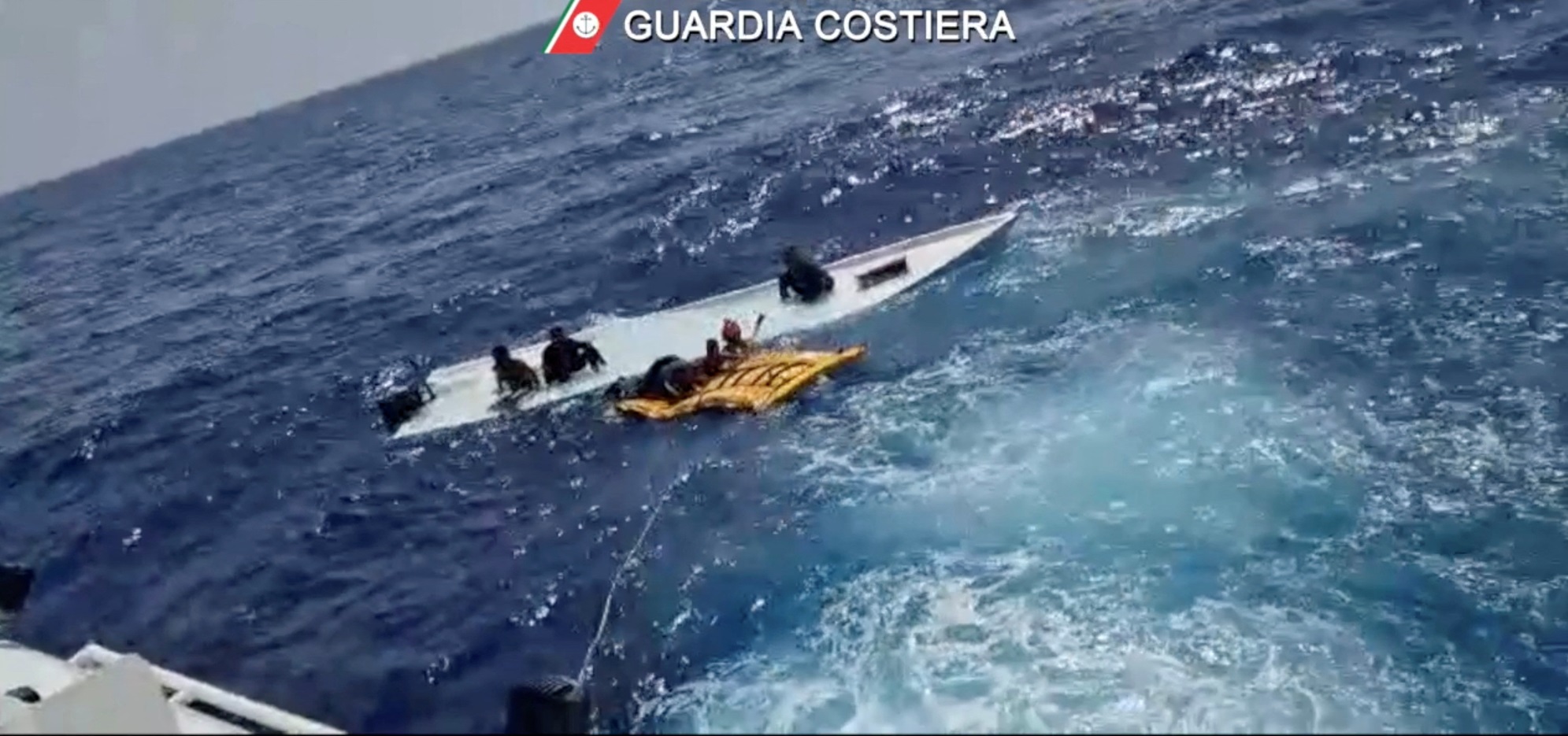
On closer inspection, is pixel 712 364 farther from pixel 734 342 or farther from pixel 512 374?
pixel 512 374

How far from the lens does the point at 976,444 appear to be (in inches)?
924

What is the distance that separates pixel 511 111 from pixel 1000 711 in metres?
66.4

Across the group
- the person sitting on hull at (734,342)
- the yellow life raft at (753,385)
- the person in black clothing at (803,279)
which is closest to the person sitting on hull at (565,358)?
the yellow life raft at (753,385)

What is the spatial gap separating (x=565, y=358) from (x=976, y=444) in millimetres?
10353

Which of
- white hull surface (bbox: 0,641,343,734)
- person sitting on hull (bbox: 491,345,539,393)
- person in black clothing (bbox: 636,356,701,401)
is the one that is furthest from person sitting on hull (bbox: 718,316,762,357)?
white hull surface (bbox: 0,641,343,734)

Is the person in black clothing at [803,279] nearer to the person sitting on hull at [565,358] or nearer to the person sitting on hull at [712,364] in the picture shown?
the person sitting on hull at [712,364]

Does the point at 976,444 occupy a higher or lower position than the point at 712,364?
lower

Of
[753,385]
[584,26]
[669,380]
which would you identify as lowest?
[753,385]

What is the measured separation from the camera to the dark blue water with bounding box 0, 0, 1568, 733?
17734 millimetres

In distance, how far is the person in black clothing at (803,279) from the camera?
101ft

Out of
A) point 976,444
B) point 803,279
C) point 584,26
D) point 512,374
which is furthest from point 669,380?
point 584,26

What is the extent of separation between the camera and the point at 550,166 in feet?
184

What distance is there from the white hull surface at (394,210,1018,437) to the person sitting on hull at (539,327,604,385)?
0.20 meters

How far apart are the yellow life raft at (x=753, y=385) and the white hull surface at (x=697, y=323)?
7.07 ft
